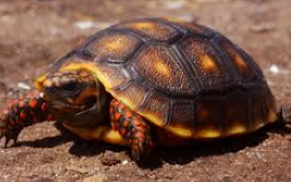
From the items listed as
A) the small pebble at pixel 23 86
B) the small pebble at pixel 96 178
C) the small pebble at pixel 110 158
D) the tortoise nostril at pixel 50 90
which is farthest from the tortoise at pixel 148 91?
the small pebble at pixel 23 86

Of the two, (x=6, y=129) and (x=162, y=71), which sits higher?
(x=162, y=71)

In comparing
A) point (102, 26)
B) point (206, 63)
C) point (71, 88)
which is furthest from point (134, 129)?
point (102, 26)

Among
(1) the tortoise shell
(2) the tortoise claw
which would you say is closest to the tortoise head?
(1) the tortoise shell

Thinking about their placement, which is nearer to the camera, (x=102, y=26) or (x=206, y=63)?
(x=206, y=63)

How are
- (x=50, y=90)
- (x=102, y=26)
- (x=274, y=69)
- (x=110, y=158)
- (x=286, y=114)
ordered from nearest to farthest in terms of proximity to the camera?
1. (x=50, y=90)
2. (x=110, y=158)
3. (x=286, y=114)
4. (x=274, y=69)
5. (x=102, y=26)

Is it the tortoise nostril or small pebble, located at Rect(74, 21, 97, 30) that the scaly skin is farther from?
small pebble, located at Rect(74, 21, 97, 30)

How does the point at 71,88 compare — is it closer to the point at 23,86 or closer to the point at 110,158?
the point at 110,158

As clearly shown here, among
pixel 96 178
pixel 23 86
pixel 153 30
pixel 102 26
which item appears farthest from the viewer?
pixel 102 26

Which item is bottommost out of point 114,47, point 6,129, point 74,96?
point 6,129
